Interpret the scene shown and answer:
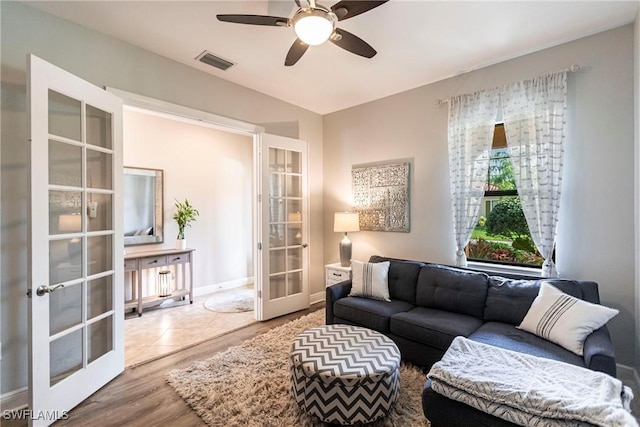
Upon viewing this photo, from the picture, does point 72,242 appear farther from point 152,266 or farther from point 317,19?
point 317,19

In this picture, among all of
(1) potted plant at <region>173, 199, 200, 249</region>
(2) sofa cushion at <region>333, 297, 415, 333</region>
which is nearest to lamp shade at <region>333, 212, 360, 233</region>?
(2) sofa cushion at <region>333, 297, 415, 333</region>

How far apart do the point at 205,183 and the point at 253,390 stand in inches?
151

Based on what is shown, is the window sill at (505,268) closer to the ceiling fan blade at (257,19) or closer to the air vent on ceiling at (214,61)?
the ceiling fan blade at (257,19)

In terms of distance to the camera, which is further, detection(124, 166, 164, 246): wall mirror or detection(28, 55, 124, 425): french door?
detection(124, 166, 164, 246): wall mirror

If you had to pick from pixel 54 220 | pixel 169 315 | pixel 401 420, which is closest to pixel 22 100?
pixel 54 220

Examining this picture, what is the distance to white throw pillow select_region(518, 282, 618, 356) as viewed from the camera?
6.38 feet

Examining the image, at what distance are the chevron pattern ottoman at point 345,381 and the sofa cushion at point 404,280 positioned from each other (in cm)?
108

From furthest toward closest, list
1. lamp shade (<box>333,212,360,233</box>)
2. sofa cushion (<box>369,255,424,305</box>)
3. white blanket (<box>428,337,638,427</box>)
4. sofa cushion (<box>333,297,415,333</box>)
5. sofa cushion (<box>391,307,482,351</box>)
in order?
lamp shade (<box>333,212,360,233</box>)
sofa cushion (<box>369,255,424,305</box>)
sofa cushion (<box>333,297,415,333</box>)
sofa cushion (<box>391,307,482,351</box>)
white blanket (<box>428,337,638,427</box>)

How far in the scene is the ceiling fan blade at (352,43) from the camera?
6.57 feet

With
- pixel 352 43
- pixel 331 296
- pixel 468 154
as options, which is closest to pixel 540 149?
pixel 468 154

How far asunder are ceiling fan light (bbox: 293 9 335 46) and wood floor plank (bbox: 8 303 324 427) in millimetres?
2647

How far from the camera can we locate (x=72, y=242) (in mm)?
2148

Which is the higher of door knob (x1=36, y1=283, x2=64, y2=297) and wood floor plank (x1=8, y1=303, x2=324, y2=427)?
door knob (x1=36, y1=283, x2=64, y2=297)

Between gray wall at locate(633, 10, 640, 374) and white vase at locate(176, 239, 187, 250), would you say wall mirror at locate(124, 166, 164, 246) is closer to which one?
white vase at locate(176, 239, 187, 250)
